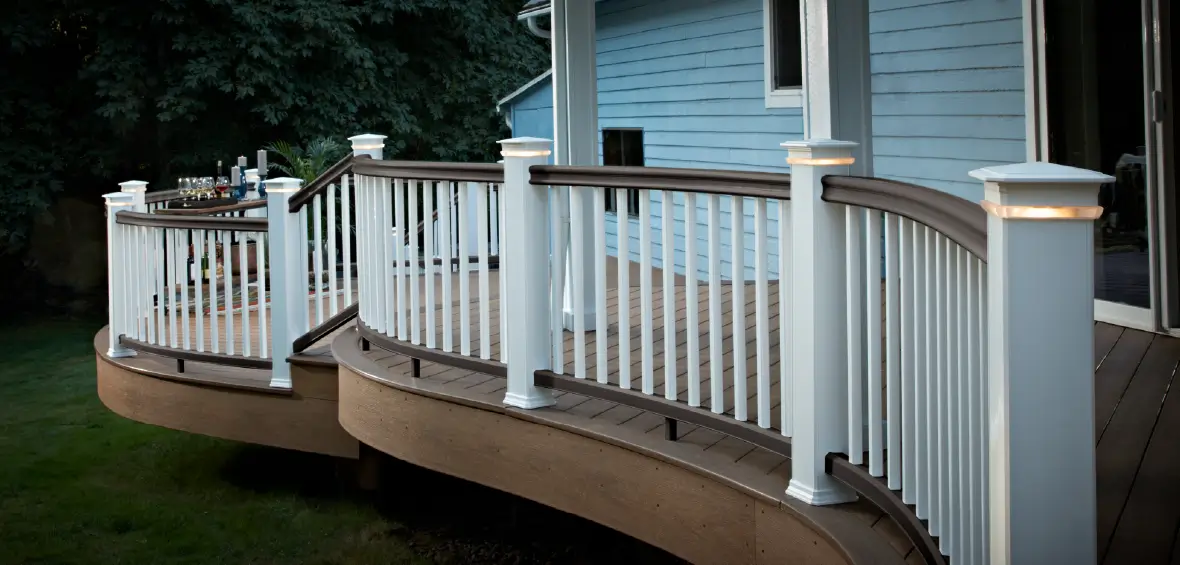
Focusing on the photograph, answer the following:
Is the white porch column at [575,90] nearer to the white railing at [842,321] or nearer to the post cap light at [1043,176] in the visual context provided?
the white railing at [842,321]

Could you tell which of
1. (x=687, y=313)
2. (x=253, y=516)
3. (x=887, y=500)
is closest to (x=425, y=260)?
(x=687, y=313)

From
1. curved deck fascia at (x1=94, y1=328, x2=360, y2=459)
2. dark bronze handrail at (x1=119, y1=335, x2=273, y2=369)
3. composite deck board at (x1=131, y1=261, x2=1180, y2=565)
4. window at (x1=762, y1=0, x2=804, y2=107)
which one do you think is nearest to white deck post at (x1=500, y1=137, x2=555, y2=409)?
composite deck board at (x1=131, y1=261, x2=1180, y2=565)

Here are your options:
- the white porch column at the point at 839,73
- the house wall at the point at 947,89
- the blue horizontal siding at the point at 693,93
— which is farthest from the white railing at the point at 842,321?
the blue horizontal siding at the point at 693,93

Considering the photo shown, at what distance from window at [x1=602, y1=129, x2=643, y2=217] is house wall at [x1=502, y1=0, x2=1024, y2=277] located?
127mm

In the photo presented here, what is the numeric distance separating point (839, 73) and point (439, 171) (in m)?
1.90

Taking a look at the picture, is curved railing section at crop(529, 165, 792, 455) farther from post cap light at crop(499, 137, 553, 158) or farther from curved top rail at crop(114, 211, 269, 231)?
curved top rail at crop(114, 211, 269, 231)

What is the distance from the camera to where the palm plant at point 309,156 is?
13.7m

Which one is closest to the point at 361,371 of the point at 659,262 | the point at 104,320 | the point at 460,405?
the point at 460,405

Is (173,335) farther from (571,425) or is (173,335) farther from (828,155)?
(828,155)

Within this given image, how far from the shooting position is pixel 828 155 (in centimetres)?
345

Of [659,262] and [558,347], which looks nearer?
[558,347]

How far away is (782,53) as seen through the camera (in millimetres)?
9594

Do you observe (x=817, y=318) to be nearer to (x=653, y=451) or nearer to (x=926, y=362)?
(x=926, y=362)

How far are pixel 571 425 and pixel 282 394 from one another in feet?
9.44
